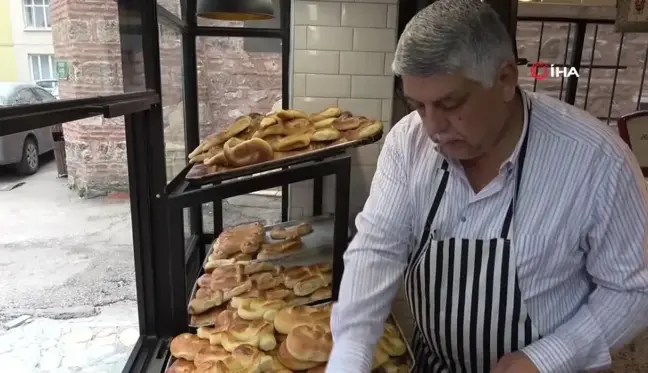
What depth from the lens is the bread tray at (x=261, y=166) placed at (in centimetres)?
172

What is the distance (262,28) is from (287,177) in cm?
149

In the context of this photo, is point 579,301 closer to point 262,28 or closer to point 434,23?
point 434,23

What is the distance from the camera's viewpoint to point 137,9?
164cm

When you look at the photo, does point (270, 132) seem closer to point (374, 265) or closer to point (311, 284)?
point (311, 284)

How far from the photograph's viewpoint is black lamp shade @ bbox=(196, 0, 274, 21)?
7.00 ft

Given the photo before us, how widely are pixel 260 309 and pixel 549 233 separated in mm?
1044

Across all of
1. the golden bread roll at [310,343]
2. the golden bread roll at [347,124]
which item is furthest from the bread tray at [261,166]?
the golden bread roll at [310,343]

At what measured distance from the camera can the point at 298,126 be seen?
6.91 feet

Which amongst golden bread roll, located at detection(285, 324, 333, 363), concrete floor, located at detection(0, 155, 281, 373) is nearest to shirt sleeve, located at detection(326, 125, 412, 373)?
golden bread roll, located at detection(285, 324, 333, 363)

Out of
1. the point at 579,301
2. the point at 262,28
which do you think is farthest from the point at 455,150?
the point at 262,28

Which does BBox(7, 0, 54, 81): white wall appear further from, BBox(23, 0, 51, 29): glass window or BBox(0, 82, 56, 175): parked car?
BBox(0, 82, 56, 175): parked car

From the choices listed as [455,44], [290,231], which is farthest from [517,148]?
[290,231]

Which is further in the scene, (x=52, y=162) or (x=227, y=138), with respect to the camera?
(x=52, y=162)

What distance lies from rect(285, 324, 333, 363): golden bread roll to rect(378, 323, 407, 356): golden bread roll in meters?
0.16
